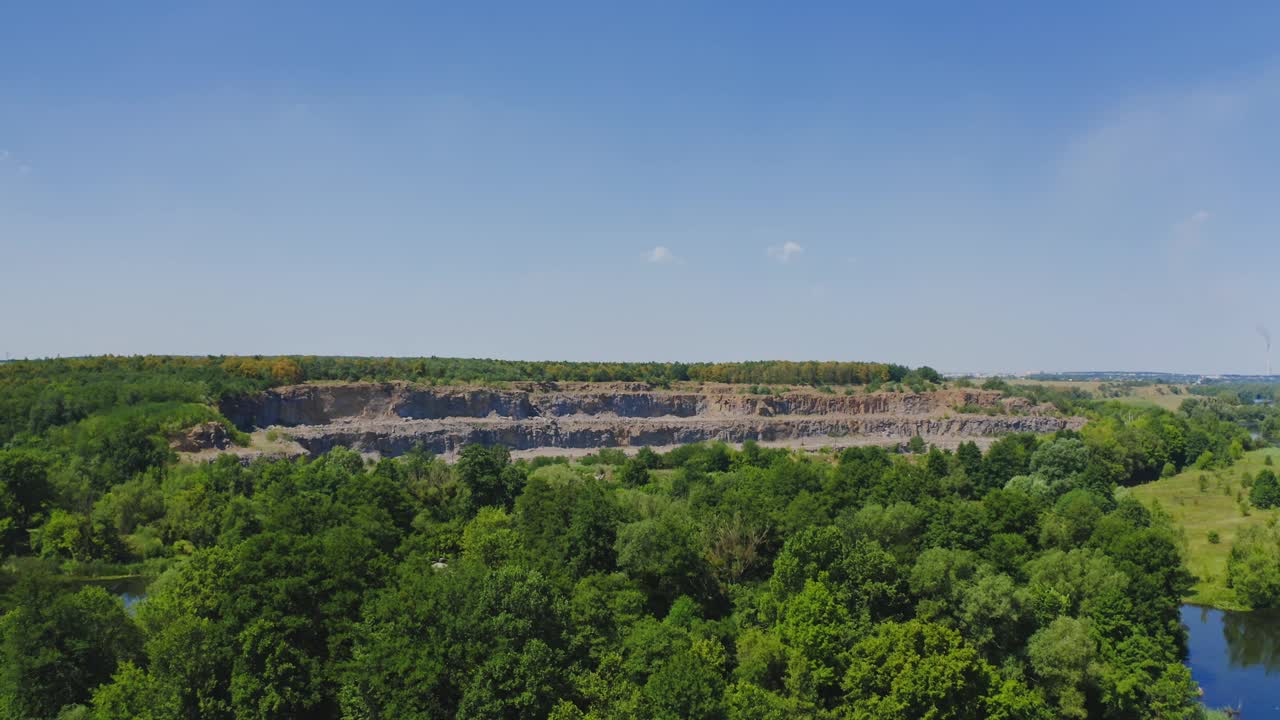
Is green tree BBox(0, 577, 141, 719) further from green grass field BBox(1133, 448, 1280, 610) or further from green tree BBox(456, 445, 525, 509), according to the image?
green grass field BBox(1133, 448, 1280, 610)

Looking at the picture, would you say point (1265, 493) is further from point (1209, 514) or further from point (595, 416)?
point (595, 416)

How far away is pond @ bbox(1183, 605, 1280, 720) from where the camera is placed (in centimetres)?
2840

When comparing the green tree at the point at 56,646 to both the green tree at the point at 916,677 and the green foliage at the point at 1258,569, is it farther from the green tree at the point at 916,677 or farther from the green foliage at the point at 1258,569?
the green foliage at the point at 1258,569

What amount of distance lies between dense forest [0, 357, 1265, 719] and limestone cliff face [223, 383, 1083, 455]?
42154mm

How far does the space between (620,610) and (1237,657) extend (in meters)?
25.9

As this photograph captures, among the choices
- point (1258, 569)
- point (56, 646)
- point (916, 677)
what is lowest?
point (1258, 569)

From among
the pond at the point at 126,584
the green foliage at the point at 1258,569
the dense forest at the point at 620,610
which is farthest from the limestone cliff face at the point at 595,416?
the green foliage at the point at 1258,569

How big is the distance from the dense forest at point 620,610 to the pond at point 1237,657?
180 cm

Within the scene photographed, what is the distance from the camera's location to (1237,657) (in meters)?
32.7

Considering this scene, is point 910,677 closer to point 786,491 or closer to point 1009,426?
point 786,491

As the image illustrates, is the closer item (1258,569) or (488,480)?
(1258,569)

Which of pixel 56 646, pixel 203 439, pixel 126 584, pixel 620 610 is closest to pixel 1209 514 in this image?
pixel 620 610

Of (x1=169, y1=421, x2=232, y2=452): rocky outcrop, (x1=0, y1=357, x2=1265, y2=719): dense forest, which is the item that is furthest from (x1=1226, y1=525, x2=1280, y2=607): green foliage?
Answer: (x1=169, y1=421, x2=232, y2=452): rocky outcrop

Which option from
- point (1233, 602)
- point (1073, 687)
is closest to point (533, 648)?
point (1073, 687)
